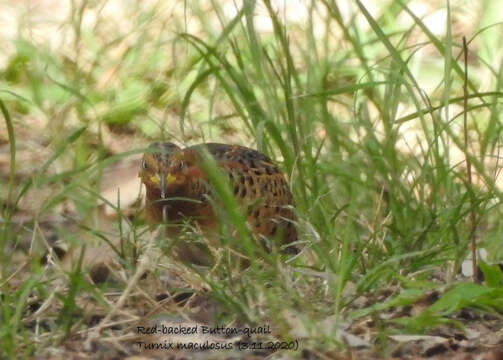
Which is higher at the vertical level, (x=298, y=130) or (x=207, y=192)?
(x=298, y=130)

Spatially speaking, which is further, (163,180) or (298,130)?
(298,130)

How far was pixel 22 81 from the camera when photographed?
5.97 meters

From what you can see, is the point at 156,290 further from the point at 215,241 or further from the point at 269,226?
the point at 269,226

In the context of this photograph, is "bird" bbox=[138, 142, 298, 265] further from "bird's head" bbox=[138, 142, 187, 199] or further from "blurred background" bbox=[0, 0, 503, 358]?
"blurred background" bbox=[0, 0, 503, 358]

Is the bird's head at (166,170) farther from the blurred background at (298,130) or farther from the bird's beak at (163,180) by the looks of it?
the blurred background at (298,130)

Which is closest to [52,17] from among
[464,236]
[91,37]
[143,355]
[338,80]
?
[91,37]

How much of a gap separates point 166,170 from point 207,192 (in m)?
0.16

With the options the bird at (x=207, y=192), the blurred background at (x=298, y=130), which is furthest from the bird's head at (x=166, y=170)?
the blurred background at (x=298, y=130)

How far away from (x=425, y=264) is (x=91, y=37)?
308 centimetres

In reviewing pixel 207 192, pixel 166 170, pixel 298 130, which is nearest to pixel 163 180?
pixel 166 170

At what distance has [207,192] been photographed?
4.26 metres

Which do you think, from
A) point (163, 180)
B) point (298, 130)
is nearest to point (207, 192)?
point (163, 180)

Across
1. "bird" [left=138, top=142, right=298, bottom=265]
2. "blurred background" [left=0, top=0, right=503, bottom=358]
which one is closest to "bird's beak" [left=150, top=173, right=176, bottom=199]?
"bird" [left=138, top=142, right=298, bottom=265]

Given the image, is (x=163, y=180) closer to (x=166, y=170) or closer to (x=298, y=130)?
(x=166, y=170)
